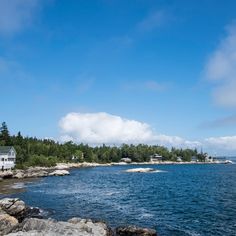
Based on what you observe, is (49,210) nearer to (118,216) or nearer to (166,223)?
(118,216)

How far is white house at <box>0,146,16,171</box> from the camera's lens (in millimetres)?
137500

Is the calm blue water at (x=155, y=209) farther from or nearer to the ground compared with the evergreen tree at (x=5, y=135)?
nearer to the ground

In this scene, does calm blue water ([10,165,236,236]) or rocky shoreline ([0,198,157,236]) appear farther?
calm blue water ([10,165,236,236])

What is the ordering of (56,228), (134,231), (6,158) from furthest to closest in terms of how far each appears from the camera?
(6,158), (134,231), (56,228)

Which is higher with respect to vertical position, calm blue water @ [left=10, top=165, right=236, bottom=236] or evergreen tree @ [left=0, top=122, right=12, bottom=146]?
evergreen tree @ [left=0, top=122, right=12, bottom=146]

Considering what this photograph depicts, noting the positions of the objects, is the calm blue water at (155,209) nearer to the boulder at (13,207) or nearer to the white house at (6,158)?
the boulder at (13,207)

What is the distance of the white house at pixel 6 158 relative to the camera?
13750 cm

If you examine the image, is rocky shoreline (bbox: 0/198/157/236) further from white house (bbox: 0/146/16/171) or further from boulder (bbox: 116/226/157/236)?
Answer: white house (bbox: 0/146/16/171)

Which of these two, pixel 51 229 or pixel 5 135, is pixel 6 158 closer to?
pixel 5 135

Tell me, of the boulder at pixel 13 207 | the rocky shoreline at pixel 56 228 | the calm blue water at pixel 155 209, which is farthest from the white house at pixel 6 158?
the rocky shoreline at pixel 56 228

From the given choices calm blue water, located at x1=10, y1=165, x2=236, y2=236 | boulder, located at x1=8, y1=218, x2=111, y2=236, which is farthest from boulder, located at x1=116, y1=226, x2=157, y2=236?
boulder, located at x1=8, y1=218, x2=111, y2=236

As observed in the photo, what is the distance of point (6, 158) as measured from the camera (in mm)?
139875

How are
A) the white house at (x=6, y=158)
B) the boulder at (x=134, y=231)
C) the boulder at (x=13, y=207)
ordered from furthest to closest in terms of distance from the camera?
1. the white house at (x=6, y=158)
2. the boulder at (x=13, y=207)
3. the boulder at (x=134, y=231)

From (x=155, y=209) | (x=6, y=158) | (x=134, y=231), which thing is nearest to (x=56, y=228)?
(x=134, y=231)
